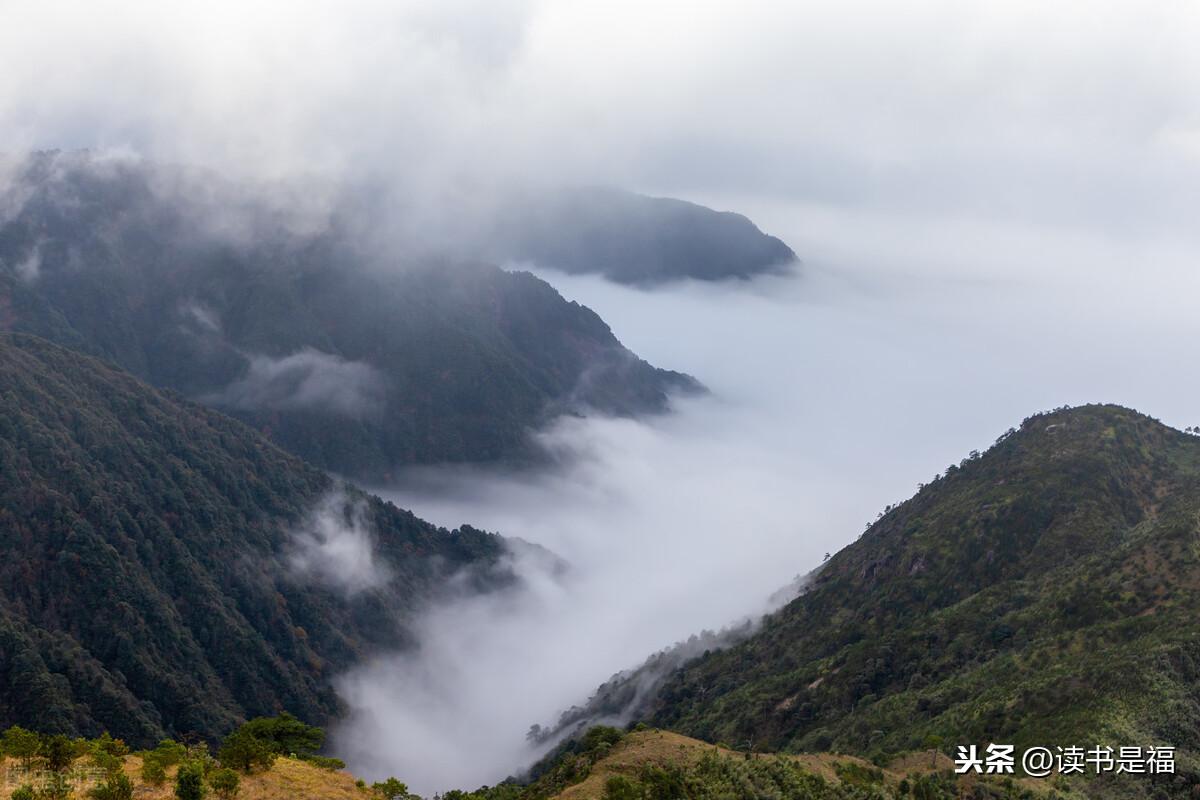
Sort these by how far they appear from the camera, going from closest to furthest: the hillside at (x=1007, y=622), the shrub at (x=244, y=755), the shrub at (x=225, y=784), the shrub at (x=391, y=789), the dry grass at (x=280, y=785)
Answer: the dry grass at (x=280, y=785) < the shrub at (x=225, y=784) < the shrub at (x=244, y=755) < the shrub at (x=391, y=789) < the hillside at (x=1007, y=622)

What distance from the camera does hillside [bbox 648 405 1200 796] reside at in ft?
231

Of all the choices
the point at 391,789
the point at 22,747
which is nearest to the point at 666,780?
the point at 391,789

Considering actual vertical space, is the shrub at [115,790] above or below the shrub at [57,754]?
below

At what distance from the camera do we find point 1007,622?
3848 inches

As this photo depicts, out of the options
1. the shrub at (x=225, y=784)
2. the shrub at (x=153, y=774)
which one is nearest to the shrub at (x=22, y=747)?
the shrub at (x=153, y=774)

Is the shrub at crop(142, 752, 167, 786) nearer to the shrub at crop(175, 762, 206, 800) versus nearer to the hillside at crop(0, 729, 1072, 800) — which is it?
the hillside at crop(0, 729, 1072, 800)

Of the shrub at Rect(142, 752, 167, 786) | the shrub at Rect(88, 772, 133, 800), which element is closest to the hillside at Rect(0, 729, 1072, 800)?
the shrub at Rect(142, 752, 167, 786)

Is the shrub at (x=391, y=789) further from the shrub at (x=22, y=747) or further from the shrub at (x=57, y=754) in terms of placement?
the shrub at (x=22, y=747)

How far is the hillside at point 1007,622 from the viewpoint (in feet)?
231

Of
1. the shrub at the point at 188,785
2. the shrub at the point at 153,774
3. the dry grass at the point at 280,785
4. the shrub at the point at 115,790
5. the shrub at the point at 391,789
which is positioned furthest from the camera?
the shrub at the point at 391,789

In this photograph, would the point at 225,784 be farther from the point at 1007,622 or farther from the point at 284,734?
the point at 1007,622

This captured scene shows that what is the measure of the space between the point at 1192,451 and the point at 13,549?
193 metres

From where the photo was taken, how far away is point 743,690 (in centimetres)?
12138

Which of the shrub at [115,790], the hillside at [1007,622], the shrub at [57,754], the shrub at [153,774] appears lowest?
the shrub at [115,790]
